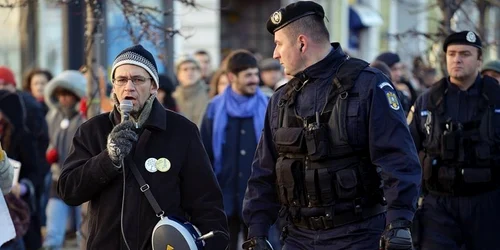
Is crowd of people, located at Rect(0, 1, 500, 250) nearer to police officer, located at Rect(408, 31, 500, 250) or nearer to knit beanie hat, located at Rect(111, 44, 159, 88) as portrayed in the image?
knit beanie hat, located at Rect(111, 44, 159, 88)

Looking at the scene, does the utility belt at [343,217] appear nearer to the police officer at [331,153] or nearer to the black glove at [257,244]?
the police officer at [331,153]

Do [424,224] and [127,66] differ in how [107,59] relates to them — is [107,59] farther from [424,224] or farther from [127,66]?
[127,66]

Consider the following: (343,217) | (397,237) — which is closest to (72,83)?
(343,217)

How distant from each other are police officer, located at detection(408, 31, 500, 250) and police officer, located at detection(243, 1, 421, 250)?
2.19 metres

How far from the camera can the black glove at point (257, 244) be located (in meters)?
5.81

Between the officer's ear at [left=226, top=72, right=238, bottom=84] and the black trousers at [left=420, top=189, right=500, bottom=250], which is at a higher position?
the officer's ear at [left=226, top=72, right=238, bottom=84]

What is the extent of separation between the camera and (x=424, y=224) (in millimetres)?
8023

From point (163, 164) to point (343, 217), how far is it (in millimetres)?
921

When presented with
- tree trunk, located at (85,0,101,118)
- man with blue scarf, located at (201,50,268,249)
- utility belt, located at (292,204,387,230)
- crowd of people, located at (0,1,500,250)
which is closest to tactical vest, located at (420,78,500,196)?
crowd of people, located at (0,1,500,250)

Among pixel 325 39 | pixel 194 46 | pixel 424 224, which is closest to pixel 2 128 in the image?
pixel 424 224

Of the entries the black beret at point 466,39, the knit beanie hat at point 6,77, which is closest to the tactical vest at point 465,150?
the black beret at point 466,39

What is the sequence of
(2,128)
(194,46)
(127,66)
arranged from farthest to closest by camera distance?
(194,46), (2,128), (127,66)

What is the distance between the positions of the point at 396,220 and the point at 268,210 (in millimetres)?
Result: 840

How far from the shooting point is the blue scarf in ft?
31.9
